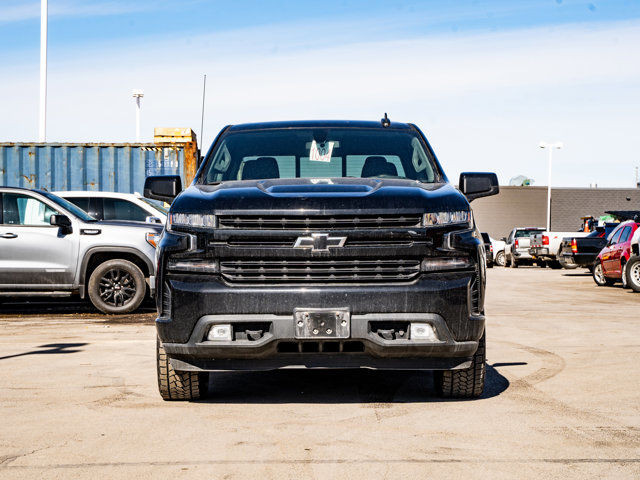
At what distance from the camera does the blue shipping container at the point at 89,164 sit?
1688 cm

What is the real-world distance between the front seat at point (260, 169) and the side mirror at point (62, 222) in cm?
644

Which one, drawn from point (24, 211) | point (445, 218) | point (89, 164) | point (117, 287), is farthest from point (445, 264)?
point (89, 164)

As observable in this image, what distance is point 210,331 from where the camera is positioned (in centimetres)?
547

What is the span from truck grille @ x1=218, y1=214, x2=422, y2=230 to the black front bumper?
369 mm

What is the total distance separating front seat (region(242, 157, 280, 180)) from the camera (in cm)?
679

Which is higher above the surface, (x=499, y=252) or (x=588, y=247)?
(x=588, y=247)

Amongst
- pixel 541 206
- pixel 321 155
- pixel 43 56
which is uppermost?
pixel 43 56

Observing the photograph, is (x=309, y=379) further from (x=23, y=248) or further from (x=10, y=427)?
(x=23, y=248)

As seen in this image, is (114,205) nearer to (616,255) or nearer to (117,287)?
(117,287)

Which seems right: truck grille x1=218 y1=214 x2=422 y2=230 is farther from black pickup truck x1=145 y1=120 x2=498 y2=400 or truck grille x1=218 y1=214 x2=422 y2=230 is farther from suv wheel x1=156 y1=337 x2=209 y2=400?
suv wheel x1=156 y1=337 x2=209 y2=400

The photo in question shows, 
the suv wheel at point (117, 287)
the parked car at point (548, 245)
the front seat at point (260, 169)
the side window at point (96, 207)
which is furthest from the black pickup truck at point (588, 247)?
the front seat at point (260, 169)

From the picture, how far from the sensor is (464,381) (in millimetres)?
6156

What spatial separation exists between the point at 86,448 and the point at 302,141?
315cm

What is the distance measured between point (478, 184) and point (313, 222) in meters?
1.90
